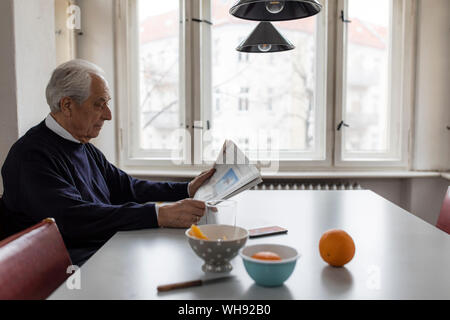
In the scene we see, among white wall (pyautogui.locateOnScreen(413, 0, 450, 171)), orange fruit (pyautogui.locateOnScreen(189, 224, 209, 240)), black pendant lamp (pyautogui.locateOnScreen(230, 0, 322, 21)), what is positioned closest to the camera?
orange fruit (pyautogui.locateOnScreen(189, 224, 209, 240))

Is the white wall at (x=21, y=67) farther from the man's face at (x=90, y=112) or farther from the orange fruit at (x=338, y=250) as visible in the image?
the orange fruit at (x=338, y=250)

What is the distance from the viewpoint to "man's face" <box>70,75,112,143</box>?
162cm

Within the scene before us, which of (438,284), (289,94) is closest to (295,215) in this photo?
(438,284)

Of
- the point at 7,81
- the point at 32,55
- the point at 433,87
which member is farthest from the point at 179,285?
the point at 433,87

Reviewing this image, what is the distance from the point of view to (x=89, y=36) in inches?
116

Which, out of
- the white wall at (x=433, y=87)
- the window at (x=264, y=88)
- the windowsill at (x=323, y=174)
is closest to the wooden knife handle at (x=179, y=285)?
the windowsill at (x=323, y=174)

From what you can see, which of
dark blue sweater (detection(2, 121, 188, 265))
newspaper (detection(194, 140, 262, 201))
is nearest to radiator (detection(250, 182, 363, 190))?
newspaper (detection(194, 140, 262, 201))

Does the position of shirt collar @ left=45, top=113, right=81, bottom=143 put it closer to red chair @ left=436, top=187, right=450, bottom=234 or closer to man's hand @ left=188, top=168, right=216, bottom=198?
man's hand @ left=188, top=168, right=216, bottom=198

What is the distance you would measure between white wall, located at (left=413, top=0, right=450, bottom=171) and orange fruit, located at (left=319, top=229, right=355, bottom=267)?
229 cm

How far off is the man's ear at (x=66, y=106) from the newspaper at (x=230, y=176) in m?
0.59

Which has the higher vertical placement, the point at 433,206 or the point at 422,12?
the point at 422,12

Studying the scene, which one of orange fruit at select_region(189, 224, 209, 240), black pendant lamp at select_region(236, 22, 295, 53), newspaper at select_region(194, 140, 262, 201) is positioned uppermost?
black pendant lamp at select_region(236, 22, 295, 53)
